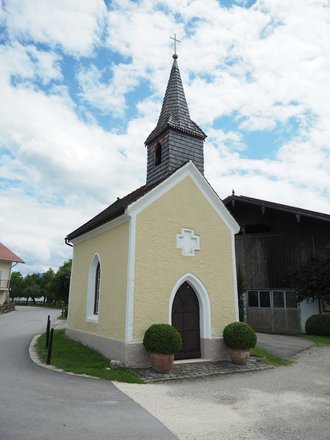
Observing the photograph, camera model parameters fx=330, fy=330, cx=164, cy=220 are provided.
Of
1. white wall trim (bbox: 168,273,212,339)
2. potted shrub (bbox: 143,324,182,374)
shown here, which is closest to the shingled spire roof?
white wall trim (bbox: 168,273,212,339)

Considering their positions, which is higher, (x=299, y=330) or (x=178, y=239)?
(x=178, y=239)

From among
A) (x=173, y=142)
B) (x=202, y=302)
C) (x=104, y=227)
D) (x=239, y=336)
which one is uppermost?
(x=173, y=142)

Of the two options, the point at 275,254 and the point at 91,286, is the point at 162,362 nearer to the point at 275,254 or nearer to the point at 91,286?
the point at 91,286

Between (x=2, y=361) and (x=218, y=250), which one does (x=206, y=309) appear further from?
(x=2, y=361)

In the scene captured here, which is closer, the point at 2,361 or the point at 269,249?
the point at 2,361

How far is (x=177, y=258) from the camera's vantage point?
10.9 meters

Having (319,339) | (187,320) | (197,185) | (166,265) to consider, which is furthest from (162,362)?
(319,339)

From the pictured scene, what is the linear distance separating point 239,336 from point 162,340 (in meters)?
2.85

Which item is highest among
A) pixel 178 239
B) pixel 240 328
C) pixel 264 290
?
pixel 178 239

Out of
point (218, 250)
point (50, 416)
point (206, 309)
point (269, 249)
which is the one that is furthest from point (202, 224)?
point (269, 249)

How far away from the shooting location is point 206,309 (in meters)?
11.2

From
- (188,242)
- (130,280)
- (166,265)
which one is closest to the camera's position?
(130,280)

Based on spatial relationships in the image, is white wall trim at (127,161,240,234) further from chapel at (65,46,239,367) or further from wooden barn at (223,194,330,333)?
wooden barn at (223,194,330,333)

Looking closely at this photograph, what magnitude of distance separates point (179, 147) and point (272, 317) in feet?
43.0
